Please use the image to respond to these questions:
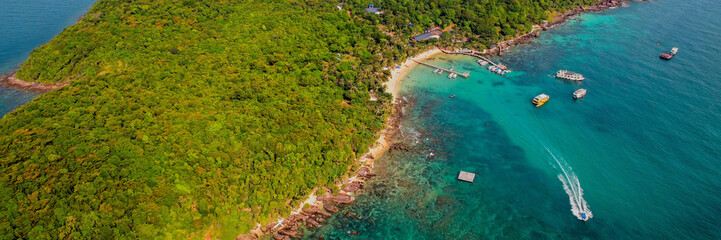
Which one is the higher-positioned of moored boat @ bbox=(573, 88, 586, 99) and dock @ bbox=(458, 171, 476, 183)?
moored boat @ bbox=(573, 88, 586, 99)

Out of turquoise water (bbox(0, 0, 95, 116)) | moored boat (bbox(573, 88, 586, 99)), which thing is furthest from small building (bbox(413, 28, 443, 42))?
turquoise water (bbox(0, 0, 95, 116))

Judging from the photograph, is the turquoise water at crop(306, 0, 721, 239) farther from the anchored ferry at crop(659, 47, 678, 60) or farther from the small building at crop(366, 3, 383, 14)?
the small building at crop(366, 3, 383, 14)

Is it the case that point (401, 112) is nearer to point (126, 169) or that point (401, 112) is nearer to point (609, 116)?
point (609, 116)

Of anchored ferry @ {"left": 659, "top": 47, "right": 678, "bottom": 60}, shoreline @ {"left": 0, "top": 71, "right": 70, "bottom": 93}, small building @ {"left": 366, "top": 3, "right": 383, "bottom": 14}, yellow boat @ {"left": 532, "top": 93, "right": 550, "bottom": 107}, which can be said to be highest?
small building @ {"left": 366, "top": 3, "right": 383, "bottom": 14}

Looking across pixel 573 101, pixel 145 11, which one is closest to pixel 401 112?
pixel 573 101

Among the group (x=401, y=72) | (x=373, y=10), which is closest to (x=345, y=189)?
(x=401, y=72)

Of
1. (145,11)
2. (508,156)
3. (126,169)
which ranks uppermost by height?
(145,11)

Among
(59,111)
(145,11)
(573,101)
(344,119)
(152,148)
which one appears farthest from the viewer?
(145,11)
